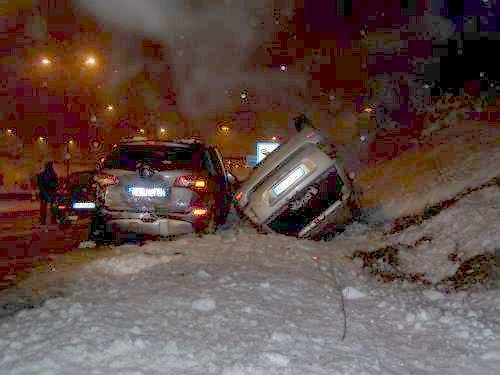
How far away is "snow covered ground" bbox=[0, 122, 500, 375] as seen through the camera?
13.4ft

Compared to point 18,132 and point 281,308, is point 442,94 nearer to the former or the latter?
point 281,308

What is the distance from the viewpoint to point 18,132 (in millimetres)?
69062

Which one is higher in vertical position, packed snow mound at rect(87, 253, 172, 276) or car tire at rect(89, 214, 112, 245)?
packed snow mound at rect(87, 253, 172, 276)

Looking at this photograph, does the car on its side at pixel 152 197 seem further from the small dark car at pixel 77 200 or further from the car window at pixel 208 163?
the small dark car at pixel 77 200

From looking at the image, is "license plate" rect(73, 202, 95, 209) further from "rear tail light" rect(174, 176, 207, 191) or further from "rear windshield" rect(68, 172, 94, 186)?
"rear tail light" rect(174, 176, 207, 191)

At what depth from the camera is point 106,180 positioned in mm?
8977

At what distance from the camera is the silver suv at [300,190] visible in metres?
8.88

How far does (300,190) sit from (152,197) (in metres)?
2.22

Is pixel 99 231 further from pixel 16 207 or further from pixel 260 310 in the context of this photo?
pixel 16 207

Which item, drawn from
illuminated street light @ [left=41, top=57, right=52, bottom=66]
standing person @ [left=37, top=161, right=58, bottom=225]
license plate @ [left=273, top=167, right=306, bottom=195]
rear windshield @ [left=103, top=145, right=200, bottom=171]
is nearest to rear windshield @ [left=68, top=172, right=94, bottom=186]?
standing person @ [left=37, top=161, right=58, bottom=225]

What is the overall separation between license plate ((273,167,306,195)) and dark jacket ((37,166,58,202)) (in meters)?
9.00

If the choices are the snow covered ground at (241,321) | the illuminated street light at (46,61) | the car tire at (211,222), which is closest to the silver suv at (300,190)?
the car tire at (211,222)

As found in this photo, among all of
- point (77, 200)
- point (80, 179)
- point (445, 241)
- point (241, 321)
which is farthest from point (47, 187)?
point (241, 321)

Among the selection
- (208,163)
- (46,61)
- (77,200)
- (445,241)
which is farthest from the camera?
(46,61)
